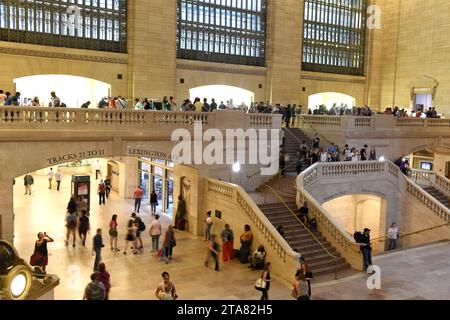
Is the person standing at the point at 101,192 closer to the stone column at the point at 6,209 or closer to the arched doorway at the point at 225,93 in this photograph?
the stone column at the point at 6,209

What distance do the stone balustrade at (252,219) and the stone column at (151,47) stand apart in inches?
325

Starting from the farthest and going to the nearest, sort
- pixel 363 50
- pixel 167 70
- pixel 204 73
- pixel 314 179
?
pixel 363 50, pixel 204 73, pixel 167 70, pixel 314 179

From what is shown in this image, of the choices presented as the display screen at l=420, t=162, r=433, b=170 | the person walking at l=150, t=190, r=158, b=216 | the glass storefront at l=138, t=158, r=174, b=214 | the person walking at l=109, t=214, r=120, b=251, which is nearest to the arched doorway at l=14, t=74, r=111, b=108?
the glass storefront at l=138, t=158, r=174, b=214

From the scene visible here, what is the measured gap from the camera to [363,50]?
33281 mm

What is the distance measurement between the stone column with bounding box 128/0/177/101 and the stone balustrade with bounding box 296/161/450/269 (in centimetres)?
985

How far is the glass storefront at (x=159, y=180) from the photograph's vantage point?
70.4ft

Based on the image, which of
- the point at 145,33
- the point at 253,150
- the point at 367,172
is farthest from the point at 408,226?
the point at 145,33

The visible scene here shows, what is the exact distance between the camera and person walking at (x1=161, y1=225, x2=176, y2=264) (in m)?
14.3

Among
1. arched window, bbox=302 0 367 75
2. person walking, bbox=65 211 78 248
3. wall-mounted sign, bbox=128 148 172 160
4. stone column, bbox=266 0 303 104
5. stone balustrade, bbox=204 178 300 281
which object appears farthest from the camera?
arched window, bbox=302 0 367 75

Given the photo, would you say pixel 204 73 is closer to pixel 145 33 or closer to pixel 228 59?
pixel 228 59

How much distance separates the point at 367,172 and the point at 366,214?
318 cm

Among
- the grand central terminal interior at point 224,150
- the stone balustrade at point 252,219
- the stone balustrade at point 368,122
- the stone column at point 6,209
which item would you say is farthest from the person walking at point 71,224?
the stone balustrade at point 368,122

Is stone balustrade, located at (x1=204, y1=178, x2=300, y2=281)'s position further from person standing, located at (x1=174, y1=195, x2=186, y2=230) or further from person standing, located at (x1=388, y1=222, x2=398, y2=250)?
person standing, located at (x1=388, y1=222, x2=398, y2=250)

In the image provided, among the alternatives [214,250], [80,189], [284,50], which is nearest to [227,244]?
[214,250]
